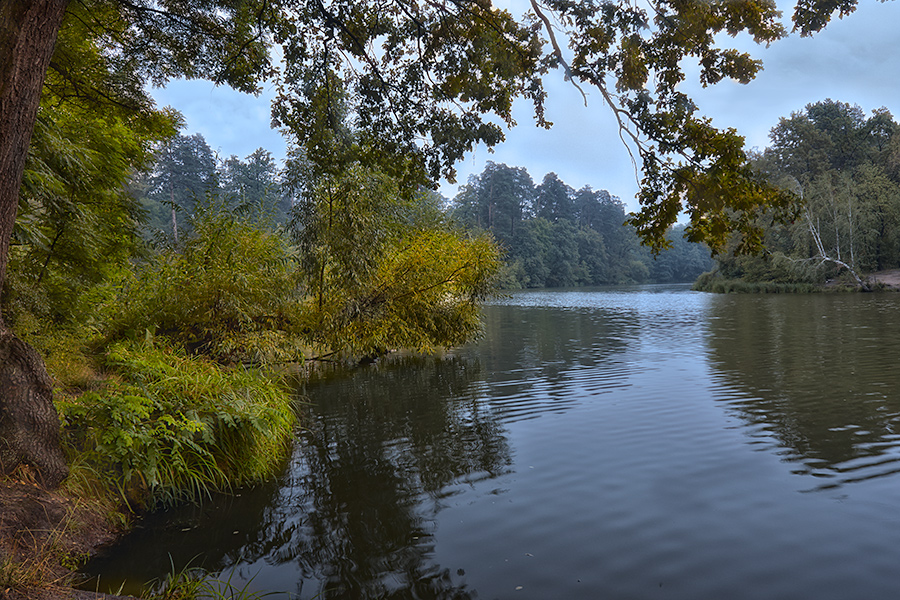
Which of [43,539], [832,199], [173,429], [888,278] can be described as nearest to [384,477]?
[173,429]

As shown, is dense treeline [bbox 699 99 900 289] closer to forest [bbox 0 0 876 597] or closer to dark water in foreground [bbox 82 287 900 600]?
dark water in foreground [bbox 82 287 900 600]

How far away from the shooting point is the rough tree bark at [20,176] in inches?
139

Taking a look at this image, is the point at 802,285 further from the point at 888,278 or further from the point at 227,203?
the point at 227,203

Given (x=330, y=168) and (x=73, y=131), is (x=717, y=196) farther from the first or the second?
(x=73, y=131)

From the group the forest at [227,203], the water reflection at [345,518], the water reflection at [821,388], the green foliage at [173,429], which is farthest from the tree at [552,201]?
the green foliage at [173,429]

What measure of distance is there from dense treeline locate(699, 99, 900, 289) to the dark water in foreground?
29150 mm

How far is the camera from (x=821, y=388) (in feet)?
33.2

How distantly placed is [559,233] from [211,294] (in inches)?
3447

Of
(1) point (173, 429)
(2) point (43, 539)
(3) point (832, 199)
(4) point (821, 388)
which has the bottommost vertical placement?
(4) point (821, 388)

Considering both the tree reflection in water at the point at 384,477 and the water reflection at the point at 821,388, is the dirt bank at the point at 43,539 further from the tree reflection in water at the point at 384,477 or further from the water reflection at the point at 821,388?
the water reflection at the point at 821,388

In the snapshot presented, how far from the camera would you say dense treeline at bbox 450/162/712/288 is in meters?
87.1

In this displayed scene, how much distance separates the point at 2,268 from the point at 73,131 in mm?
4792

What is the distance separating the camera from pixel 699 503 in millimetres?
5344

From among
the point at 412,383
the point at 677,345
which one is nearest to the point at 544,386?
the point at 412,383
